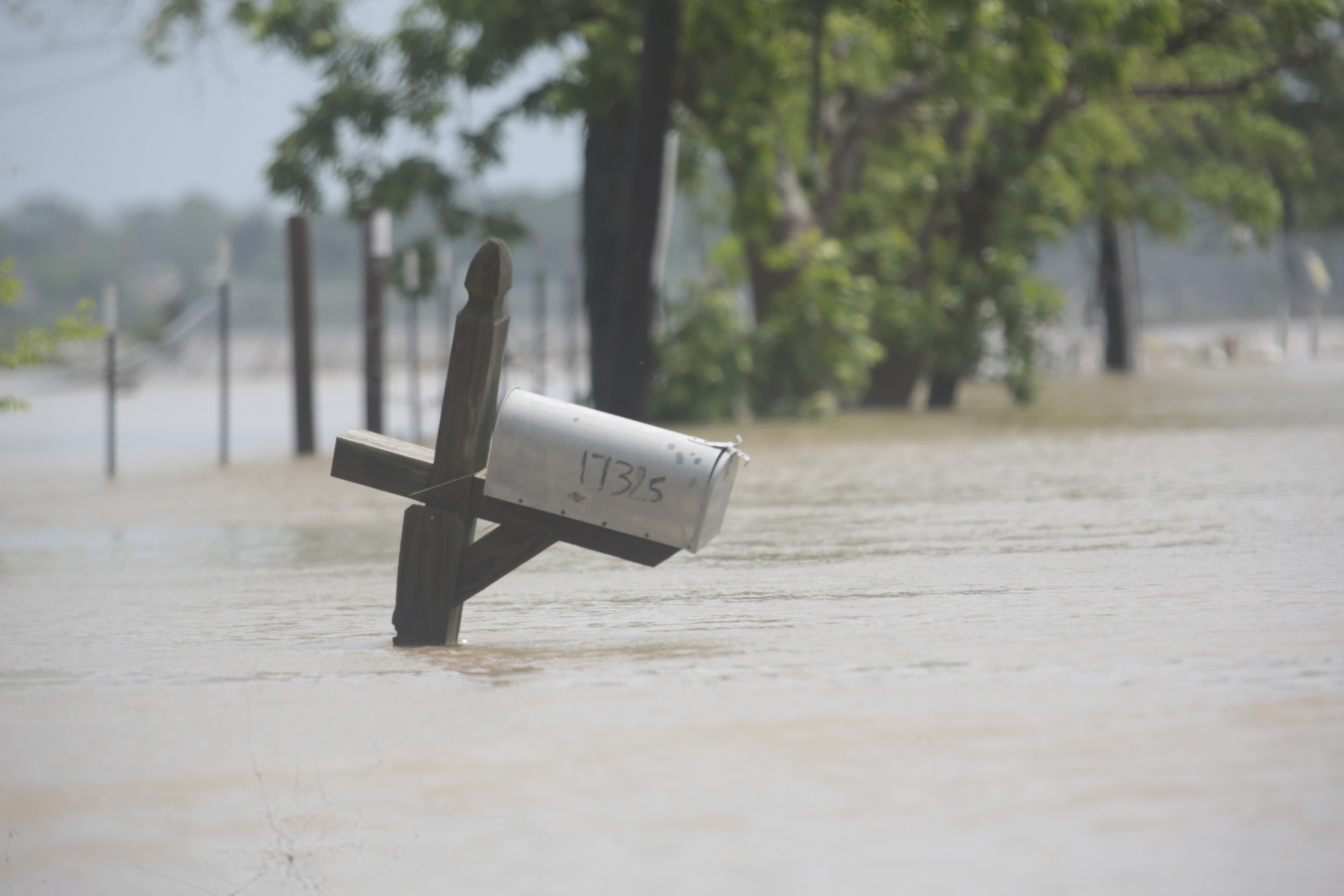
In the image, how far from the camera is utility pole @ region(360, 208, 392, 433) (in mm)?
15555

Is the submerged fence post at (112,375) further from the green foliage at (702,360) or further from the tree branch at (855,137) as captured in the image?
the tree branch at (855,137)

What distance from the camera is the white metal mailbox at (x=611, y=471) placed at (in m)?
4.25

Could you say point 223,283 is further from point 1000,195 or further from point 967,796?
point 967,796

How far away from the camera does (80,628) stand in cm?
539

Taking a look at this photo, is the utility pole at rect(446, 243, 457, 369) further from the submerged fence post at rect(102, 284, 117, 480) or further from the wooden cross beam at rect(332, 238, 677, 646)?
the wooden cross beam at rect(332, 238, 677, 646)

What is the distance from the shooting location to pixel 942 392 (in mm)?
20375

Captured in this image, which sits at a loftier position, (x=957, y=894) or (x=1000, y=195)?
(x=1000, y=195)

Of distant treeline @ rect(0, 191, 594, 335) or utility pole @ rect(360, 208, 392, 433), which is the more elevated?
distant treeline @ rect(0, 191, 594, 335)

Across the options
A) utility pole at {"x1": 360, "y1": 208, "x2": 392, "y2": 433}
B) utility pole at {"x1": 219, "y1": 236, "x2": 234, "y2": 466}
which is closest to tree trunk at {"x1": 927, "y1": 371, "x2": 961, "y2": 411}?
utility pole at {"x1": 360, "y1": 208, "x2": 392, "y2": 433}

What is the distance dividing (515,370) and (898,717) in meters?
15.9

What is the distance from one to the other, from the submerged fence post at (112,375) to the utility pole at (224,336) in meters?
0.91

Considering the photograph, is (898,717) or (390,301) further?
(390,301)

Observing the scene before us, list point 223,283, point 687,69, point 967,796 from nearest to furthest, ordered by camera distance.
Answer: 1. point 967,796
2. point 223,283
3. point 687,69

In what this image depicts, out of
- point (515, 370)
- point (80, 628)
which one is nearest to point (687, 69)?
point (515, 370)
